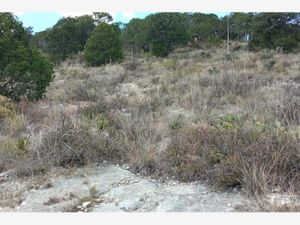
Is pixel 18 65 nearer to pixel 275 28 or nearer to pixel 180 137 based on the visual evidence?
pixel 180 137

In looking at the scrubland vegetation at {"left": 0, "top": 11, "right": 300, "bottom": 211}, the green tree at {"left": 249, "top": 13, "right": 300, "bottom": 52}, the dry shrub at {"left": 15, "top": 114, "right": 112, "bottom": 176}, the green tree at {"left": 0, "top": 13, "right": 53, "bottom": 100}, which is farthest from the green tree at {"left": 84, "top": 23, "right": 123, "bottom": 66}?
the dry shrub at {"left": 15, "top": 114, "right": 112, "bottom": 176}

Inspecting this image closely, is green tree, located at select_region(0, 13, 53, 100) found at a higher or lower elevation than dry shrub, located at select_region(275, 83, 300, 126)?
higher

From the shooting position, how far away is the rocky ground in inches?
159

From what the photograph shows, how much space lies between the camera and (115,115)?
23.1 ft

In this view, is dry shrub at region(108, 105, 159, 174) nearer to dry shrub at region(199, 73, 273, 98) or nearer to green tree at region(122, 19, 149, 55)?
dry shrub at region(199, 73, 273, 98)

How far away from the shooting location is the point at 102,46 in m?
21.3

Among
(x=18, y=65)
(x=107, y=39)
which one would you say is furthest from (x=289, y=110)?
(x=107, y=39)

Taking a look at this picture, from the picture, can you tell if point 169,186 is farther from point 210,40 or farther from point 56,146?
point 210,40

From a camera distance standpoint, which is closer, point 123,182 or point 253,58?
point 123,182

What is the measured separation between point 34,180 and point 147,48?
86.4 feet

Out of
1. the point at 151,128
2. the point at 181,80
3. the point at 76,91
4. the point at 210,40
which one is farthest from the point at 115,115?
the point at 210,40

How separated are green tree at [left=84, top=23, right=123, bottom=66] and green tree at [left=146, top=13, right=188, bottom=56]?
319 centimetres

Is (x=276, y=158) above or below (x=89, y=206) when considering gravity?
above

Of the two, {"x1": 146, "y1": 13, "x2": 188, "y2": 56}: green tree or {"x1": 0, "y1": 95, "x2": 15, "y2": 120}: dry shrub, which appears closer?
{"x1": 0, "y1": 95, "x2": 15, "y2": 120}: dry shrub
